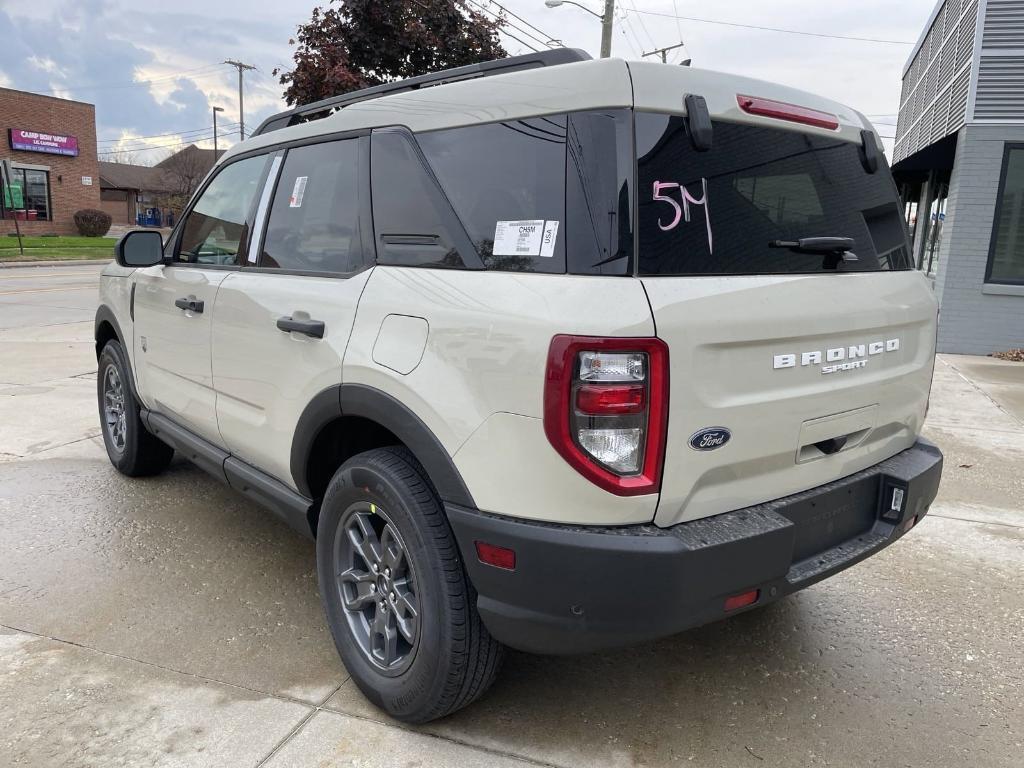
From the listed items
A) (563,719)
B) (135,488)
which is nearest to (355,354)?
(563,719)

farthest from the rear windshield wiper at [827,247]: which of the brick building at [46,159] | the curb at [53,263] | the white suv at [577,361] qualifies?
the brick building at [46,159]

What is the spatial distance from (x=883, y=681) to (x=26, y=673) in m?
3.03

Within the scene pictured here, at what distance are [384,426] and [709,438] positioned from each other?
0.96 metres

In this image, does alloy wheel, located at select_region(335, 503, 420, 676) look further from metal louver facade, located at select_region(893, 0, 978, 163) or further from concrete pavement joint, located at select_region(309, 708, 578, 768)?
metal louver facade, located at select_region(893, 0, 978, 163)

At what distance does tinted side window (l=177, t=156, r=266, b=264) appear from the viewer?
3.43 meters

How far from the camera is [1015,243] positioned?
10.4 metres

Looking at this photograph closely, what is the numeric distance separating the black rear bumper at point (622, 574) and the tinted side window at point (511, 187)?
0.71 metres

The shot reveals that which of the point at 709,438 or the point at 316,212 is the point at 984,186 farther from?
the point at 709,438

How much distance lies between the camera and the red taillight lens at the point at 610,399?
1.95 meters

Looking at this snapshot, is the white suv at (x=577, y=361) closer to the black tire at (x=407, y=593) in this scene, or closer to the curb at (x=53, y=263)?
the black tire at (x=407, y=593)

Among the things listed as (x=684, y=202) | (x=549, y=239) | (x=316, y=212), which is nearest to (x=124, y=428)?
(x=316, y=212)

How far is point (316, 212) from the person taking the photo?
2982mm

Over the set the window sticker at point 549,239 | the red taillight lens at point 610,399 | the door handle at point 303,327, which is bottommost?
the red taillight lens at point 610,399

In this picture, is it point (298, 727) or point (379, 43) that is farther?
point (379, 43)
